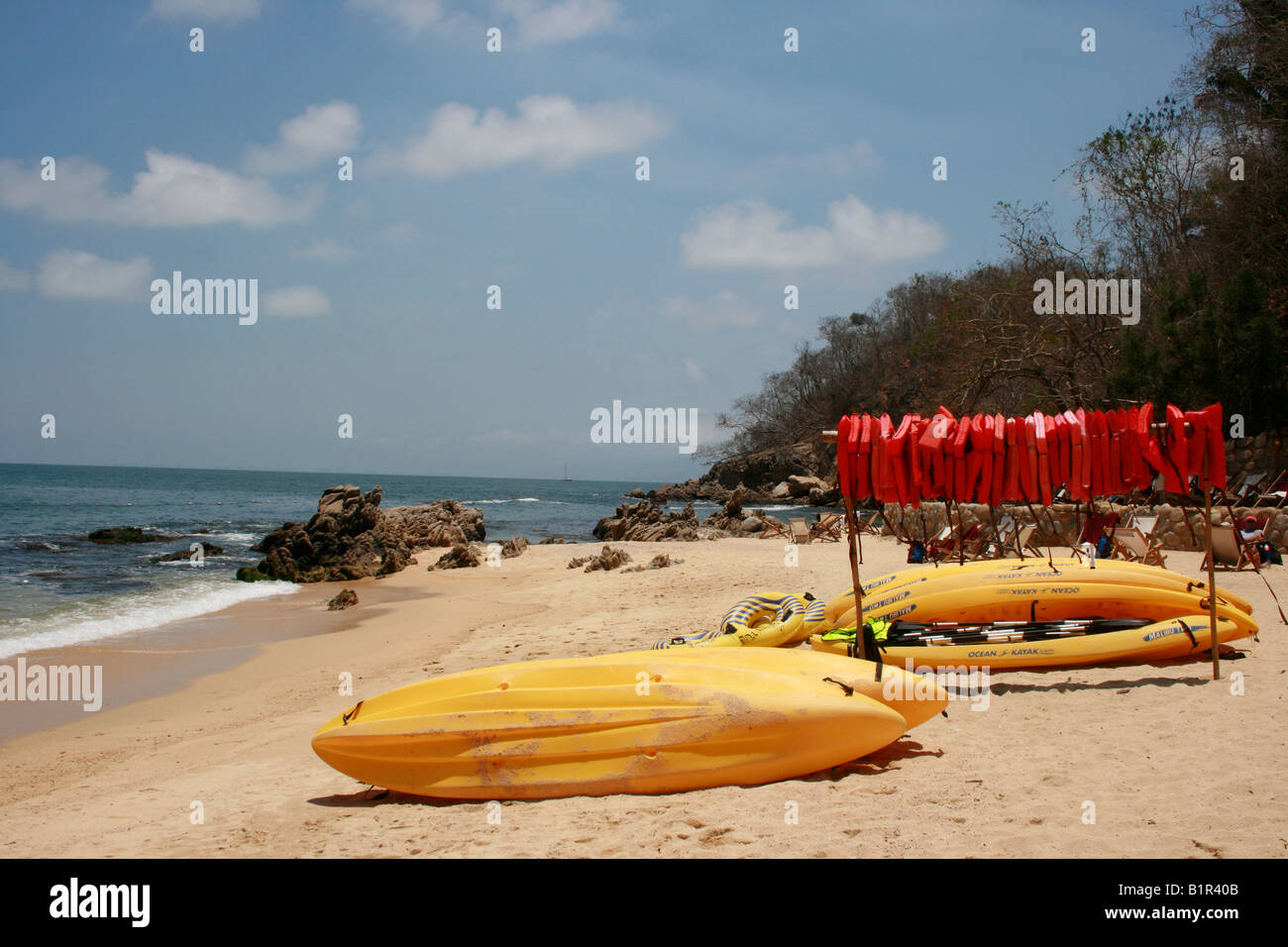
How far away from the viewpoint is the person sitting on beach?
416 inches

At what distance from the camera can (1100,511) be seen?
12789mm

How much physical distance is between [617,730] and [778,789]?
2.96 ft

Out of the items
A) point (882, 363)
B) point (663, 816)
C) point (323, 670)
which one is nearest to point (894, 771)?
point (663, 816)

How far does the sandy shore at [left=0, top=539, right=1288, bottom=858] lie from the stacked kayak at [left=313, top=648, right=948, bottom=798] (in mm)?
141

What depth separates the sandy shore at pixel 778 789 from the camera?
3.52 meters

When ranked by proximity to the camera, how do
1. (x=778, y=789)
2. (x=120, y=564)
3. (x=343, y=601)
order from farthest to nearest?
(x=120, y=564)
(x=343, y=601)
(x=778, y=789)

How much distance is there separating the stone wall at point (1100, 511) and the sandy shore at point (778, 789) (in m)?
4.32

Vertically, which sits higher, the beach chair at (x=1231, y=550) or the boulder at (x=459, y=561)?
the beach chair at (x=1231, y=550)

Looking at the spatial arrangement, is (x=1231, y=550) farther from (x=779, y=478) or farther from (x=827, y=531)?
(x=779, y=478)

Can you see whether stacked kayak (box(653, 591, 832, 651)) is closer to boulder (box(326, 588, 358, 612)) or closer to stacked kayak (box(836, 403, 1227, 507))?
stacked kayak (box(836, 403, 1227, 507))

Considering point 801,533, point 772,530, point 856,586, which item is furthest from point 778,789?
point 772,530

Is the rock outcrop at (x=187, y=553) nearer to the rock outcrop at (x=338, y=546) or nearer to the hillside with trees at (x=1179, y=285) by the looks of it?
the rock outcrop at (x=338, y=546)

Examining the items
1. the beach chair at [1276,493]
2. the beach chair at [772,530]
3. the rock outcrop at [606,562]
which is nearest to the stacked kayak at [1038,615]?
the beach chair at [1276,493]

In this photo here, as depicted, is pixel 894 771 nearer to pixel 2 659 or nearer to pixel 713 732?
pixel 713 732
